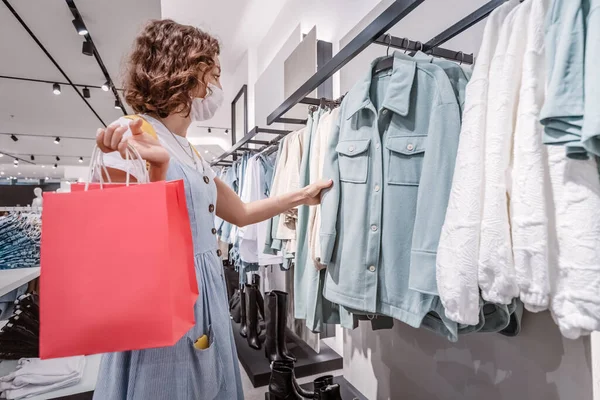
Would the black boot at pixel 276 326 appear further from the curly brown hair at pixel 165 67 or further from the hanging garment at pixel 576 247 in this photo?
the hanging garment at pixel 576 247

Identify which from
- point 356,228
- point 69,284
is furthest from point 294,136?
point 69,284

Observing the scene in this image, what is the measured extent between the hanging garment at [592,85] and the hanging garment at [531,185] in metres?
0.11

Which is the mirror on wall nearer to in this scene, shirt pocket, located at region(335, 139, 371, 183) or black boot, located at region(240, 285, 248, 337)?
black boot, located at region(240, 285, 248, 337)

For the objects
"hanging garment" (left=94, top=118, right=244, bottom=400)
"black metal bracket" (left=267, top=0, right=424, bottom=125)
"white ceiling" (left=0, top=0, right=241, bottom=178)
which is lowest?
"hanging garment" (left=94, top=118, right=244, bottom=400)

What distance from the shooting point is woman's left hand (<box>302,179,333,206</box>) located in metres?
1.12

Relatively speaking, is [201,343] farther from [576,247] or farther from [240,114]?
[240,114]

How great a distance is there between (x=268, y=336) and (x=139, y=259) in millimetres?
1939

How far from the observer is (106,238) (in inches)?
20.4

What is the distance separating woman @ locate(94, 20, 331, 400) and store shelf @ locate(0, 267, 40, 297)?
0.46 m

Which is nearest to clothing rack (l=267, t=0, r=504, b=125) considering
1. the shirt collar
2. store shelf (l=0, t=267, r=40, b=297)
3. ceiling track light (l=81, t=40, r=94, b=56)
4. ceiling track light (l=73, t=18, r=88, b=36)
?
the shirt collar

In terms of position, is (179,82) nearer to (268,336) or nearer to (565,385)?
(565,385)

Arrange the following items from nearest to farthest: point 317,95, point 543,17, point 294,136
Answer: point 543,17 → point 294,136 → point 317,95

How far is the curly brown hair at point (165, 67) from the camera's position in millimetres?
812

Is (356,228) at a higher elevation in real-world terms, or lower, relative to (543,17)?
lower
